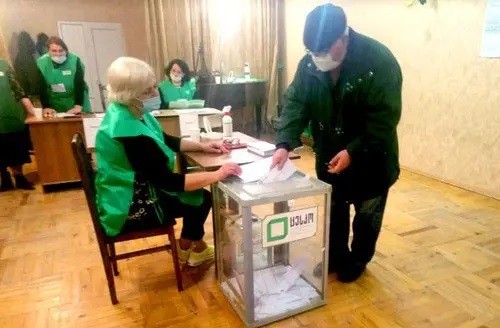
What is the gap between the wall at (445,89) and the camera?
9.43 ft

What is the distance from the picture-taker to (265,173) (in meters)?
1.58

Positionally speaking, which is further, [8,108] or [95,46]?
[95,46]

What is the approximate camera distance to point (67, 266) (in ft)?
6.88

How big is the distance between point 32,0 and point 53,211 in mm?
3161

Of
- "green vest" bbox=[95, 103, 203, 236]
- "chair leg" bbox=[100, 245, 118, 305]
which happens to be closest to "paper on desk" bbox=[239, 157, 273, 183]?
"green vest" bbox=[95, 103, 203, 236]

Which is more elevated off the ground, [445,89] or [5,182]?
[445,89]

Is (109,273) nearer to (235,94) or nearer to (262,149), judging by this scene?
(262,149)

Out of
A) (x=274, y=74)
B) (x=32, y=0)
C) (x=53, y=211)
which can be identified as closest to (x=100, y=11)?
(x=32, y=0)

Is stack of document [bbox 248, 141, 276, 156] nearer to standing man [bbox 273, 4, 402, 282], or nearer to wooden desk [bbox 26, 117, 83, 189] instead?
standing man [bbox 273, 4, 402, 282]

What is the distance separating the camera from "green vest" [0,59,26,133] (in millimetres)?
3232

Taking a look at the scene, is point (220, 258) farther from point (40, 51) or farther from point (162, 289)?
point (40, 51)

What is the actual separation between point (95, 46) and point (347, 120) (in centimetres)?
438

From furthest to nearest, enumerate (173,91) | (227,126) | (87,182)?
(173,91) < (227,126) < (87,182)

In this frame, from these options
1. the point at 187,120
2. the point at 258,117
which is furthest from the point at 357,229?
the point at 258,117
